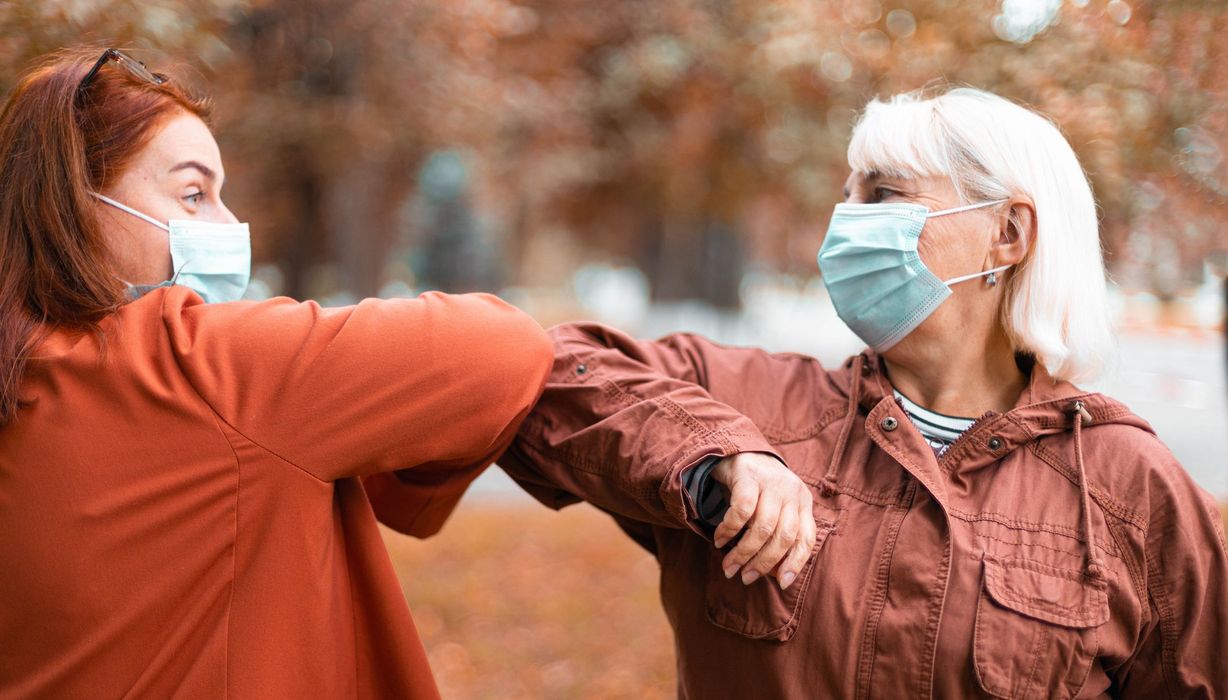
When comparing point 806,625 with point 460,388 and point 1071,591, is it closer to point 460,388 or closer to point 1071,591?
point 1071,591

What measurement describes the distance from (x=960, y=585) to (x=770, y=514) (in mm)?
418

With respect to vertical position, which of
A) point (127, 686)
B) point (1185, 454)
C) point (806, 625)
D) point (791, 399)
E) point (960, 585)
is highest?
point (791, 399)

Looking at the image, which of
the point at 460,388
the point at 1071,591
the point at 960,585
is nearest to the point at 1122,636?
the point at 1071,591

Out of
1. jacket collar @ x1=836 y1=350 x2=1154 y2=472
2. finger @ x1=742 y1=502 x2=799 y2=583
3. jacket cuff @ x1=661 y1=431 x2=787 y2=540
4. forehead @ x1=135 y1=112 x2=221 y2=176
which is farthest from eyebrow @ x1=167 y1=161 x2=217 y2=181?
jacket collar @ x1=836 y1=350 x2=1154 y2=472

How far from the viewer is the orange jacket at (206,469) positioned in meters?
1.85

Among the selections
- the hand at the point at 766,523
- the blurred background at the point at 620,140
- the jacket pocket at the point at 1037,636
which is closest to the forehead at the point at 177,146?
the blurred background at the point at 620,140

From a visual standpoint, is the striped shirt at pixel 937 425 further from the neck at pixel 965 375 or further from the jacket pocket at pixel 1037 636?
the jacket pocket at pixel 1037 636

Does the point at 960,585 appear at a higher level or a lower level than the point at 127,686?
higher

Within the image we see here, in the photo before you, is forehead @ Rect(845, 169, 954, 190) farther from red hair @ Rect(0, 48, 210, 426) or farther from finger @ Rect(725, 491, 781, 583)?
red hair @ Rect(0, 48, 210, 426)

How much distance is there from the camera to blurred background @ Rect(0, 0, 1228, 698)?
16.3 feet

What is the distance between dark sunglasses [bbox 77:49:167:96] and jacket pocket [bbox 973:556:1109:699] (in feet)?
6.56

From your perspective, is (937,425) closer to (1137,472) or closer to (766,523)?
(1137,472)

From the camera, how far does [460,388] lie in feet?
6.46

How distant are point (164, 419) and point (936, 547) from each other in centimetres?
150
